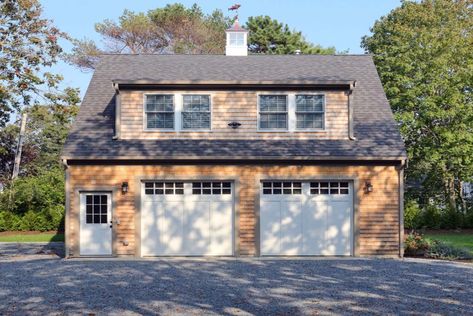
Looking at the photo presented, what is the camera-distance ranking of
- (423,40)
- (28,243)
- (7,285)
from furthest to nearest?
(423,40) → (28,243) → (7,285)

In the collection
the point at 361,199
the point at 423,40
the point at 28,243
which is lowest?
the point at 28,243

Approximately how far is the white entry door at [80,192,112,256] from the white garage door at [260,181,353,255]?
446 centimetres

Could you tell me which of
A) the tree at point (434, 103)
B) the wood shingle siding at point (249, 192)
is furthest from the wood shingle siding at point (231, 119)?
the tree at point (434, 103)

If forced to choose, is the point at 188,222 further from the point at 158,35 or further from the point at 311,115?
the point at 158,35

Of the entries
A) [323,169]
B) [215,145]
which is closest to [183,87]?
[215,145]

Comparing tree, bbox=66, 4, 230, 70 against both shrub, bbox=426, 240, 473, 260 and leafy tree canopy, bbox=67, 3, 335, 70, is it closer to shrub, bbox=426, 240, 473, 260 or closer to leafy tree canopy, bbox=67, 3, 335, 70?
leafy tree canopy, bbox=67, 3, 335, 70

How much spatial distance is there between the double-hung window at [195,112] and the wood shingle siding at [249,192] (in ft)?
5.07

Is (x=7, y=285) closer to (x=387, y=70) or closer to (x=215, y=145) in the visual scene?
(x=215, y=145)

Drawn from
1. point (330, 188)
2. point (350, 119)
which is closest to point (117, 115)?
point (330, 188)

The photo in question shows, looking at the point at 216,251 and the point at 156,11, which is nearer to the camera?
the point at 216,251

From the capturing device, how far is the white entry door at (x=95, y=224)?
18.5 m

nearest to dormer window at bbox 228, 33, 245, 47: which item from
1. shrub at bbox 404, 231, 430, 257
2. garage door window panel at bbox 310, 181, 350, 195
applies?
garage door window panel at bbox 310, 181, 350, 195

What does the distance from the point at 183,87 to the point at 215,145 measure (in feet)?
6.87

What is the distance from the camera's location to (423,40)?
34250 mm
